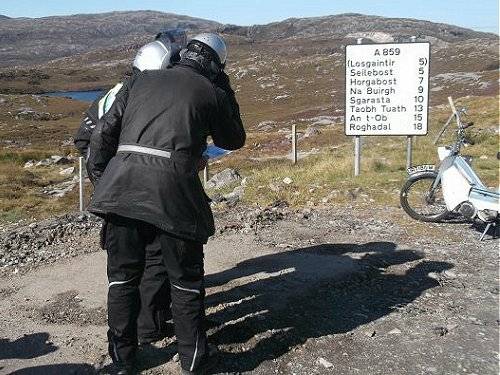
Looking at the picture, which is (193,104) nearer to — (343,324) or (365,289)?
(343,324)

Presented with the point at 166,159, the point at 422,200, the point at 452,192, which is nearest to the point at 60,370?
the point at 166,159

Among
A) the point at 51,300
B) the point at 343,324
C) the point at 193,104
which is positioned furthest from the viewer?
the point at 51,300

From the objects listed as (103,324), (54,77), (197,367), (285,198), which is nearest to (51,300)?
(103,324)

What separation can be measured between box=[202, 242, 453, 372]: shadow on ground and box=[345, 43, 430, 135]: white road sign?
4829mm

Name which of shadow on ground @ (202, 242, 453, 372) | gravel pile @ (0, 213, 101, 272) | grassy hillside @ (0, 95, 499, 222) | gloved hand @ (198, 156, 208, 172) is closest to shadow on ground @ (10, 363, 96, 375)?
shadow on ground @ (202, 242, 453, 372)

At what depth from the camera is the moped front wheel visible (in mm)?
8079

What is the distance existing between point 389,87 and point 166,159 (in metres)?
8.40

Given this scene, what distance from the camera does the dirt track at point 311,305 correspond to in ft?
13.8

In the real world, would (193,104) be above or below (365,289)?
above

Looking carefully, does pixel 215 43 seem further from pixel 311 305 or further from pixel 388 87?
pixel 388 87

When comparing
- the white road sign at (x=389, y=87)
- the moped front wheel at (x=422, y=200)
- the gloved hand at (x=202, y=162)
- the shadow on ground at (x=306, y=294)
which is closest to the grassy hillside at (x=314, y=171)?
the moped front wheel at (x=422, y=200)

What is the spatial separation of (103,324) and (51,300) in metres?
0.90

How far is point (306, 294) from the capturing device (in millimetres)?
5449

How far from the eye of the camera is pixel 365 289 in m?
5.60
